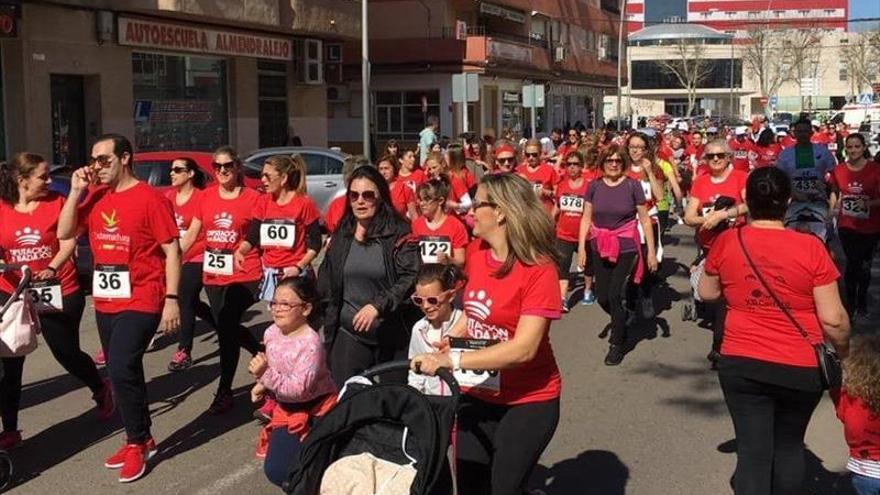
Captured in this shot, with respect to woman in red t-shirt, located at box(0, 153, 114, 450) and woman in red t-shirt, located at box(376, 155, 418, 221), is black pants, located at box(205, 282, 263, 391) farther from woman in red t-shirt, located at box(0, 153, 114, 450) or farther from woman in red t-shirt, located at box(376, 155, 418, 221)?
woman in red t-shirt, located at box(376, 155, 418, 221)

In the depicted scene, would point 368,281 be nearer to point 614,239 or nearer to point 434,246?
point 434,246

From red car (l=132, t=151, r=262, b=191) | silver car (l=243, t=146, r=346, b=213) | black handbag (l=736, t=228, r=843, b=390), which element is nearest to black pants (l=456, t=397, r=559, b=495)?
black handbag (l=736, t=228, r=843, b=390)

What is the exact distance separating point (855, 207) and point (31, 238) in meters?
7.22

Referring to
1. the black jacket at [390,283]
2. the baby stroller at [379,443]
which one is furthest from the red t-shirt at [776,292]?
the black jacket at [390,283]

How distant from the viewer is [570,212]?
1073 cm

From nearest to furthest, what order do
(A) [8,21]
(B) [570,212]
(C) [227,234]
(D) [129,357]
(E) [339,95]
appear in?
(D) [129,357] → (C) [227,234] → (B) [570,212] → (A) [8,21] → (E) [339,95]

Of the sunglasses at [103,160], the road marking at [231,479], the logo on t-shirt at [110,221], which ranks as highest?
the sunglasses at [103,160]

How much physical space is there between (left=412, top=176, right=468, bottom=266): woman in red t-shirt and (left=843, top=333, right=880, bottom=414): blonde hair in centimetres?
357

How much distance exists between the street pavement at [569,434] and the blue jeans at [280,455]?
2.90ft

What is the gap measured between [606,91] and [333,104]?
35.3 m

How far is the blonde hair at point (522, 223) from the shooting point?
393 centimetres

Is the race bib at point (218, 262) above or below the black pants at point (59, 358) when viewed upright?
above

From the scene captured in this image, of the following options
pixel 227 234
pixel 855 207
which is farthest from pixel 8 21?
pixel 855 207

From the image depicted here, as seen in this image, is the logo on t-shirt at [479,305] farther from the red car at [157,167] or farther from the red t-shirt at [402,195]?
the red car at [157,167]
